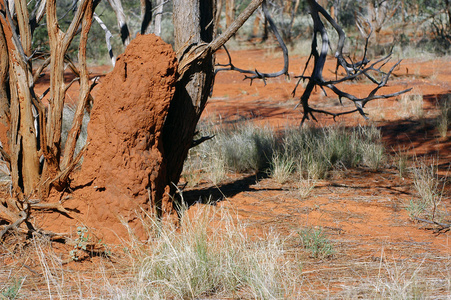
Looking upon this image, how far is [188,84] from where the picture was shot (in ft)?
14.5

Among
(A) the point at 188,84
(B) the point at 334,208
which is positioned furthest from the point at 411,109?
(A) the point at 188,84

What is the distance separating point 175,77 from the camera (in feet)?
13.1

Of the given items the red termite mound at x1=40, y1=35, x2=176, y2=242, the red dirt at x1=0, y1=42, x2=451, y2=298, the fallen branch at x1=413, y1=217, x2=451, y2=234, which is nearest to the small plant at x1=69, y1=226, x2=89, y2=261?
the red dirt at x1=0, y1=42, x2=451, y2=298

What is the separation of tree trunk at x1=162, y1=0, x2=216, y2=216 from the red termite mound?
1.25 ft

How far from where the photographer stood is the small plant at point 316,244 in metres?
3.58

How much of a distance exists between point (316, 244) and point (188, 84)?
1719 millimetres

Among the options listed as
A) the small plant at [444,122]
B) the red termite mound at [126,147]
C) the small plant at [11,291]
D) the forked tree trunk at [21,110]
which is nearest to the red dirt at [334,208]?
the red termite mound at [126,147]

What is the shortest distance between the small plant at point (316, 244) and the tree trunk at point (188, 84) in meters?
1.15

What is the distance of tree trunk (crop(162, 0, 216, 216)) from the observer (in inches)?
172

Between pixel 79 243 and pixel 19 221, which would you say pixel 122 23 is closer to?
pixel 19 221

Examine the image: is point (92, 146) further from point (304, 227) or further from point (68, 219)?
point (304, 227)

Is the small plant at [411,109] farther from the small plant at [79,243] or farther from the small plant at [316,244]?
the small plant at [79,243]

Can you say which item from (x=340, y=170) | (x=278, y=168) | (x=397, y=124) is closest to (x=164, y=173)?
(x=278, y=168)

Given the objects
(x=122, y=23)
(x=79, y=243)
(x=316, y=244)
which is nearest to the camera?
(x=79, y=243)
